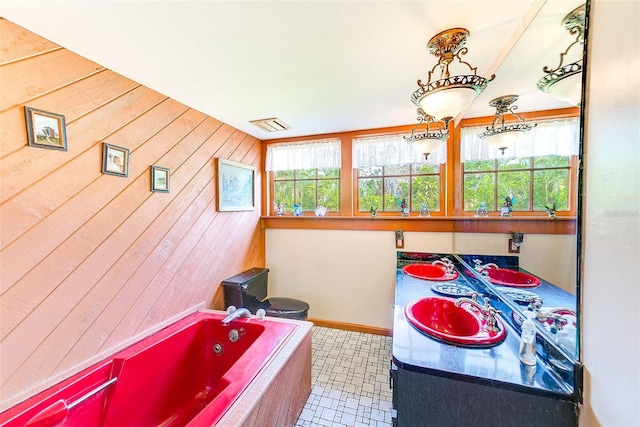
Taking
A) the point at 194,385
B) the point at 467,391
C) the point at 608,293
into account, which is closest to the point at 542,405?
the point at 467,391

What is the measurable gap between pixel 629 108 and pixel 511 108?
0.94 meters

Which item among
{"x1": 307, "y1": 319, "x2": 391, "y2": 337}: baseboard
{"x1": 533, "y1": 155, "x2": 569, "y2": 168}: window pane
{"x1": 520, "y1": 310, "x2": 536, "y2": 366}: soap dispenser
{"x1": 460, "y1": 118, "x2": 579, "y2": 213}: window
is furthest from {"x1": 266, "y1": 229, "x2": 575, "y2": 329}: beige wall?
{"x1": 520, "y1": 310, "x2": 536, "y2": 366}: soap dispenser

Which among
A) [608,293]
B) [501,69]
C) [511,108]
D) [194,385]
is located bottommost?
[194,385]

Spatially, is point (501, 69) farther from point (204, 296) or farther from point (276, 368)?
point (204, 296)

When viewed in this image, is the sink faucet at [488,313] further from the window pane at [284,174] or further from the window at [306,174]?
the window pane at [284,174]

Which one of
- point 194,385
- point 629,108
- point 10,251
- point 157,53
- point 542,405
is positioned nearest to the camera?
point 629,108

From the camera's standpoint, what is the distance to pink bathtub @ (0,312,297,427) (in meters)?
1.17

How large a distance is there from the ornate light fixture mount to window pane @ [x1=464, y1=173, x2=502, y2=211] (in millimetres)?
736

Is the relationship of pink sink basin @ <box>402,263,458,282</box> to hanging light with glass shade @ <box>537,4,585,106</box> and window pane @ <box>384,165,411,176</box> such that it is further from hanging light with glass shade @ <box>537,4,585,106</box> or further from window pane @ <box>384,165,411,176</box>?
hanging light with glass shade @ <box>537,4,585,106</box>

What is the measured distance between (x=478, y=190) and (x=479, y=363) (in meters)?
1.36

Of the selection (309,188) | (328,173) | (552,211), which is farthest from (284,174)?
(552,211)

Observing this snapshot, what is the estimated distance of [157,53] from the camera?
1.38 metres

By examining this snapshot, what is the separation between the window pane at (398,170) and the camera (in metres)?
2.70

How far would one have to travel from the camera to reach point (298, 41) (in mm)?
1303
